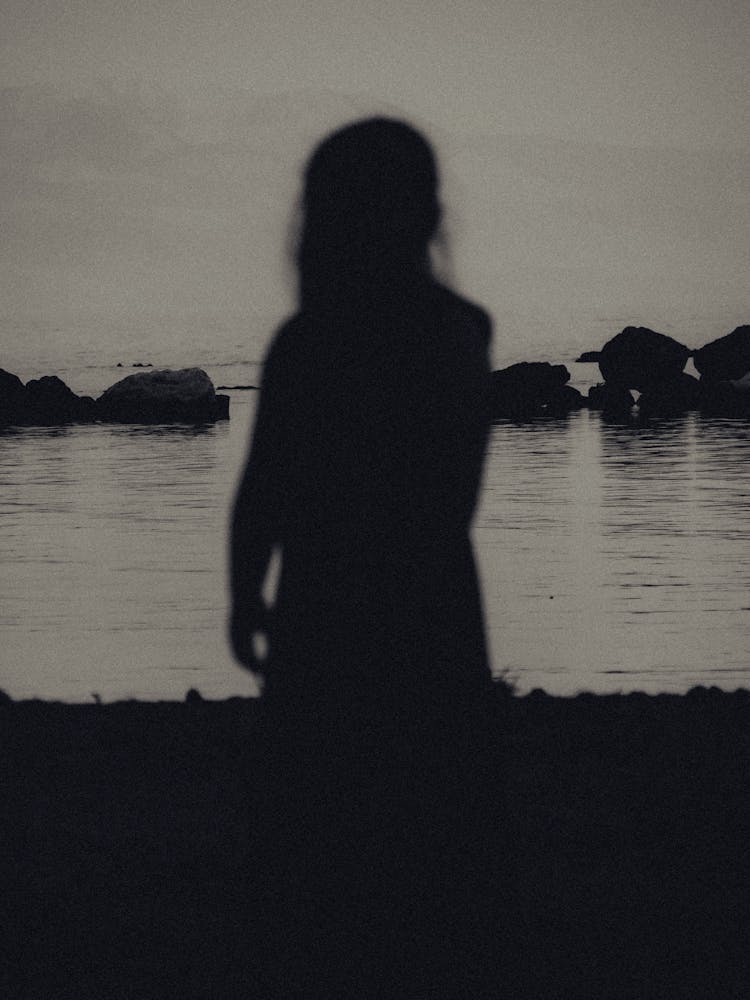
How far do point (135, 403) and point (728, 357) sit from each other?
105 ft

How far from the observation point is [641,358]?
63.1 metres

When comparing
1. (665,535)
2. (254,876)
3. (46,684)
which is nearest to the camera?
(254,876)

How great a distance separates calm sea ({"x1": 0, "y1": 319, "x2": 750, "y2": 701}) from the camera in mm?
7594

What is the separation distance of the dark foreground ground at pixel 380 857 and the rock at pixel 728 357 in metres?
60.7

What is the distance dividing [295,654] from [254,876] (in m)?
0.53

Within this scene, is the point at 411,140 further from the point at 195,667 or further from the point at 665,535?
the point at 665,535

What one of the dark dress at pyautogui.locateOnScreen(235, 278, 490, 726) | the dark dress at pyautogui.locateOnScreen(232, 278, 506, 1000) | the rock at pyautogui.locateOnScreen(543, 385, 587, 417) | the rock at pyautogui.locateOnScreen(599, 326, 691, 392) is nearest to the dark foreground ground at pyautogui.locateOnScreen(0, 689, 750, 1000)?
the dark dress at pyautogui.locateOnScreen(232, 278, 506, 1000)

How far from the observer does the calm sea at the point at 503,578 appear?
7.59m

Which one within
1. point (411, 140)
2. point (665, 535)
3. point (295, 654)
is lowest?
point (665, 535)

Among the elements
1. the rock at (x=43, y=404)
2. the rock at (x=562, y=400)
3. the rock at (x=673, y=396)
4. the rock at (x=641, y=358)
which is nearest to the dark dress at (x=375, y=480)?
the rock at (x=43, y=404)

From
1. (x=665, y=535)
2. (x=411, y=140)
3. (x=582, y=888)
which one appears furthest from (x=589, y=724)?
(x=665, y=535)

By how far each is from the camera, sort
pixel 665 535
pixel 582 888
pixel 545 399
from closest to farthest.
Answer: pixel 582 888 → pixel 665 535 → pixel 545 399

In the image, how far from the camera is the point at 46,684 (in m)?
7.30

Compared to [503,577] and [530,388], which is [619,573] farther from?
[530,388]
